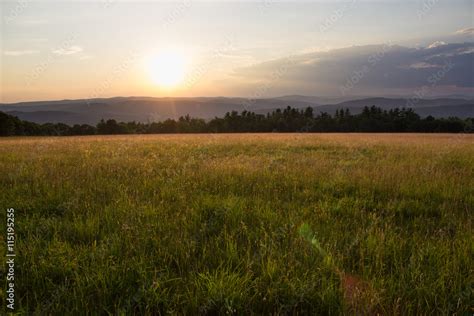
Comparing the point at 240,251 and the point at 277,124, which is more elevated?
the point at 277,124

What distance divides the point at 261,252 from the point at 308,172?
19.4 feet

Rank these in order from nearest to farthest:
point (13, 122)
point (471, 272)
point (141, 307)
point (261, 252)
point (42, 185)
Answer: point (141, 307)
point (471, 272)
point (261, 252)
point (42, 185)
point (13, 122)

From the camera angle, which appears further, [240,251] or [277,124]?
[277,124]

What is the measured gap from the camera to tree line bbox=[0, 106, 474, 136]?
79000 mm

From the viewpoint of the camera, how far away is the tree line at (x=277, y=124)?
79.0 meters

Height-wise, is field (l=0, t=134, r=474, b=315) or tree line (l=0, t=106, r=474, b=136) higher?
tree line (l=0, t=106, r=474, b=136)

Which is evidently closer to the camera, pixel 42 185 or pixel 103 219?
pixel 103 219

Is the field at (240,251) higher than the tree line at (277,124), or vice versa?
the tree line at (277,124)

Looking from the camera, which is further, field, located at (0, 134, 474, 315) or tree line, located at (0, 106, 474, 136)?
tree line, located at (0, 106, 474, 136)

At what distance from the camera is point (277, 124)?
9031 centimetres

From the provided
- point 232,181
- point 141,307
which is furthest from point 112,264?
point 232,181

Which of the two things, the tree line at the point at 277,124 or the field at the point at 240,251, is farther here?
the tree line at the point at 277,124

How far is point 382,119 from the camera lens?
8550cm

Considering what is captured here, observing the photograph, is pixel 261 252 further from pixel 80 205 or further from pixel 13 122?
pixel 13 122
